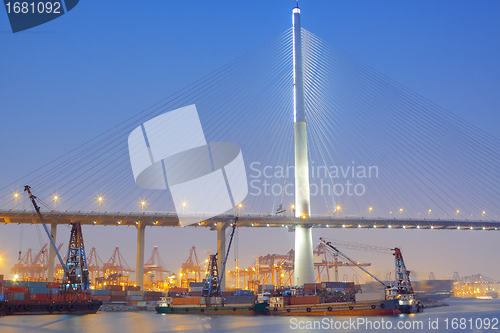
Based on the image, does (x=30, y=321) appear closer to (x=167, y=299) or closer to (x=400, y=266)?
(x=167, y=299)

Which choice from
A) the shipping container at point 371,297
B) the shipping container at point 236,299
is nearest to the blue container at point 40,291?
the shipping container at point 236,299

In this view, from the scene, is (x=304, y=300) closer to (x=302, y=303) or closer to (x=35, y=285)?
(x=302, y=303)

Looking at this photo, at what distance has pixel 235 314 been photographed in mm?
63406

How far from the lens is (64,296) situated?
200 feet

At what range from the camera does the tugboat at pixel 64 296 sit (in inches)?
2192

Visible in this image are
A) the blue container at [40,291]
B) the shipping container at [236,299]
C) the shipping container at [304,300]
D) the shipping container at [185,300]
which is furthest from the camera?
the shipping container at [185,300]

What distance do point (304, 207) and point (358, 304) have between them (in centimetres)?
2348

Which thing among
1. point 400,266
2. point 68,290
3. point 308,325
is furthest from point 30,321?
point 400,266

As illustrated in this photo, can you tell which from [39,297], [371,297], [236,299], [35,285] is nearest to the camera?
[39,297]

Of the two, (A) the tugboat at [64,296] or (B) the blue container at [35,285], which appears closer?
(A) the tugboat at [64,296]

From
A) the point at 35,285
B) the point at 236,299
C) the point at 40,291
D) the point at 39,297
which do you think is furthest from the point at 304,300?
the point at 35,285

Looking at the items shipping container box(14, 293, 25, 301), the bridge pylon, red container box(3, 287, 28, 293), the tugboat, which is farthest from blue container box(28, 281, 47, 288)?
the bridge pylon

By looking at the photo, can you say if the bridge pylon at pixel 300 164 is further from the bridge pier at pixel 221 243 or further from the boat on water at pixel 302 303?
the bridge pier at pixel 221 243

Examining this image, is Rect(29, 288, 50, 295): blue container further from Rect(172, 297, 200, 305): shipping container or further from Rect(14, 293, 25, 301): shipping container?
Rect(172, 297, 200, 305): shipping container
